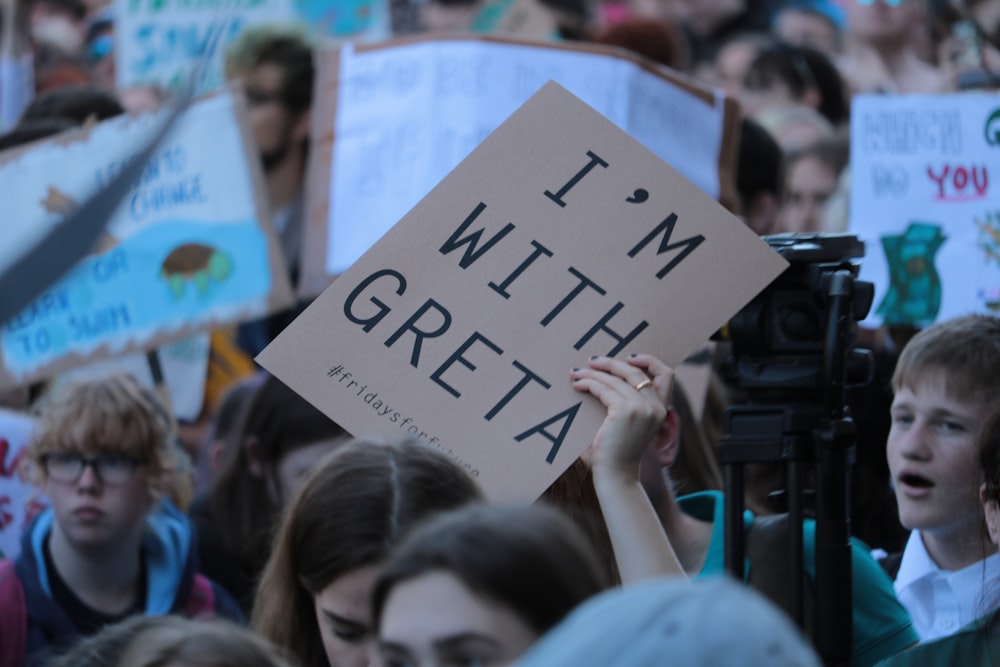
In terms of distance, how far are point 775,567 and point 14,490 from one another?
93.0 inches

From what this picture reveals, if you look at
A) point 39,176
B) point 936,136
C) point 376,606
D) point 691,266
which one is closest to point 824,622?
point 691,266

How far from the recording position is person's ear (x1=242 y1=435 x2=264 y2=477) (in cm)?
435

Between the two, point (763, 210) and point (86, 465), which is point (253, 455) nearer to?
point (86, 465)

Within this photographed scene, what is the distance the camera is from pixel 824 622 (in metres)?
2.68

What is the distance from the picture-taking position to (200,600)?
12.9 ft

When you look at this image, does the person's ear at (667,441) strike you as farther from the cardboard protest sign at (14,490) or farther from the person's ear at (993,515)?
the cardboard protest sign at (14,490)

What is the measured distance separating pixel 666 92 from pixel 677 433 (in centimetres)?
200

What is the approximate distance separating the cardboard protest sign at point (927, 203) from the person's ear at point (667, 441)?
1.24 meters

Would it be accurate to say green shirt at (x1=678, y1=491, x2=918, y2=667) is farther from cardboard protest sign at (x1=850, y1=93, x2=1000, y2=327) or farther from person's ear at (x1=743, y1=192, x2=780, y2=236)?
person's ear at (x1=743, y1=192, x2=780, y2=236)

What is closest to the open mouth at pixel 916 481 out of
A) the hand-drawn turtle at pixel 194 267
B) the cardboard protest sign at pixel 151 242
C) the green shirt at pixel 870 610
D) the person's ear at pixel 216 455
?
the green shirt at pixel 870 610

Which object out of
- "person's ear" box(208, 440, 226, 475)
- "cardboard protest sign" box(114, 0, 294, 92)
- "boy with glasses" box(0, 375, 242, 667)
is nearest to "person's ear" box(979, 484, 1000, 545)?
"boy with glasses" box(0, 375, 242, 667)

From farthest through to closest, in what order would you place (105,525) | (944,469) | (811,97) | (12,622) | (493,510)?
1. (811,97)
2. (105,525)
3. (12,622)
4. (944,469)
5. (493,510)

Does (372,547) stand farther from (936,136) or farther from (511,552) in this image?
(936,136)

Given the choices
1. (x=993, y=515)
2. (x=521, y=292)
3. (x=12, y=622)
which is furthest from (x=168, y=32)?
(x=993, y=515)
